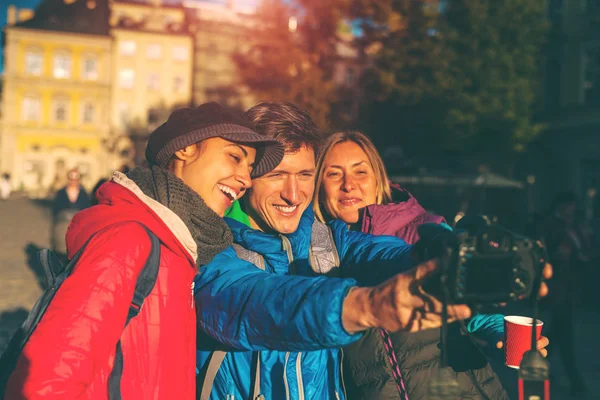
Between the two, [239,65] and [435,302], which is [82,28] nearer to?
[239,65]

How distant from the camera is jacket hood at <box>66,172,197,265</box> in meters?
1.70

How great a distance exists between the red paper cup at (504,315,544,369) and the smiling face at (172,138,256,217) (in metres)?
1.08

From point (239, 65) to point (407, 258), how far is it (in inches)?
912

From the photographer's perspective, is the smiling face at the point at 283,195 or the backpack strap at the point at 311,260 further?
the smiling face at the point at 283,195

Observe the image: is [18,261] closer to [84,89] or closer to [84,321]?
[84,321]

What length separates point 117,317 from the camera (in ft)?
5.15

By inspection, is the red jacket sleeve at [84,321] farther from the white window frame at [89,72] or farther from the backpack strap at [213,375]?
the white window frame at [89,72]

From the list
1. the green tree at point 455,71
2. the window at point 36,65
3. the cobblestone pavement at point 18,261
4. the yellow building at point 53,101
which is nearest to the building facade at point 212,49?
the yellow building at point 53,101

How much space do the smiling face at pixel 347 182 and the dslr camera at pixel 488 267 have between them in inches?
86.1

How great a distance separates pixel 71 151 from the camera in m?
50.5

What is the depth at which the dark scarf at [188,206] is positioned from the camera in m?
1.91

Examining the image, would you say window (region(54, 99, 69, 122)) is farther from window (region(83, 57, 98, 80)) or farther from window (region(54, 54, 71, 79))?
window (region(83, 57, 98, 80))

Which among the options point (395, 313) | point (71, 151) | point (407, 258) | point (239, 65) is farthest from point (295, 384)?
point (71, 151)

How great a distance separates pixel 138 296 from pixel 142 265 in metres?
0.08
